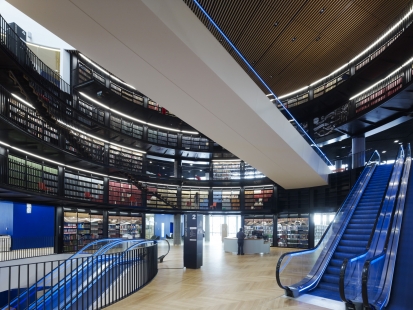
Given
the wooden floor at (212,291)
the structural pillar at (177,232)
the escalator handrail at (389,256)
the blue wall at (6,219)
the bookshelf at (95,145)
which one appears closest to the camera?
the escalator handrail at (389,256)

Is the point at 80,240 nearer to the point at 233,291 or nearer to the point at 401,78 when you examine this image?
the point at 233,291

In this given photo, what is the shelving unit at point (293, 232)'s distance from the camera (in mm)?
17125

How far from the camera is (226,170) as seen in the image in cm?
2189

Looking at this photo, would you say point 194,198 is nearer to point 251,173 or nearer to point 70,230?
point 251,173

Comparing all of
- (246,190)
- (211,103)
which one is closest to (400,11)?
(211,103)

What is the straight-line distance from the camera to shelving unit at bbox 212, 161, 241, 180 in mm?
21719

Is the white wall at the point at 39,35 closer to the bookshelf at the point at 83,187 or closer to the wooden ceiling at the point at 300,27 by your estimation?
the bookshelf at the point at 83,187

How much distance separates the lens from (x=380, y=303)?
4.85 meters

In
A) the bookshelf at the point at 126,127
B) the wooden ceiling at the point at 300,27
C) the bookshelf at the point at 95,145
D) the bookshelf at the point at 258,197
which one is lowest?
the bookshelf at the point at 258,197

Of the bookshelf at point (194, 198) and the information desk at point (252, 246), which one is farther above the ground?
the bookshelf at point (194, 198)

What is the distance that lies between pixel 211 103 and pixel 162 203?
556 inches

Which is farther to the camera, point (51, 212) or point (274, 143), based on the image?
point (51, 212)

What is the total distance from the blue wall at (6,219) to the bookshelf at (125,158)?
16.2 ft

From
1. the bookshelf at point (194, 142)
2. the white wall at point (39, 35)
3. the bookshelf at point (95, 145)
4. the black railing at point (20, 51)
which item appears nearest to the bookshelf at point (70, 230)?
the bookshelf at point (95, 145)
